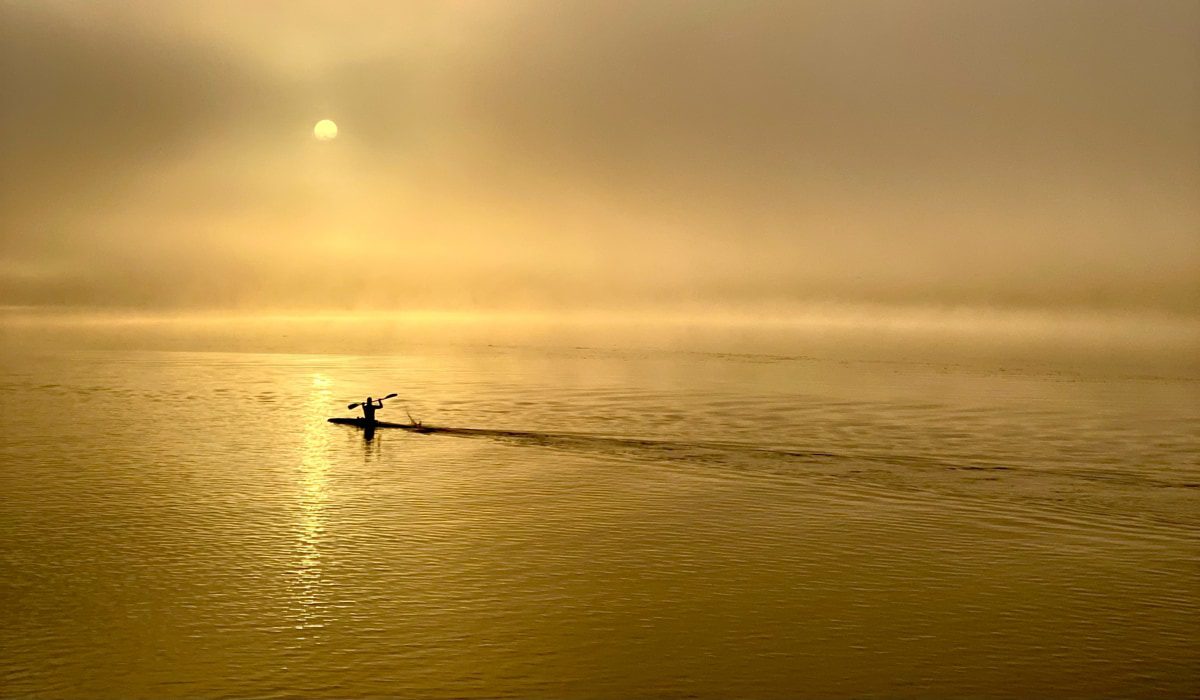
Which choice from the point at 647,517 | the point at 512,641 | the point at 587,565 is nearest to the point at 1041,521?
the point at 647,517

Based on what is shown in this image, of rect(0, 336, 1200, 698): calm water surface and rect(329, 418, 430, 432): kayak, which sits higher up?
rect(329, 418, 430, 432): kayak

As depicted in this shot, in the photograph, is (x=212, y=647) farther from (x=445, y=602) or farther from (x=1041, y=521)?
(x=1041, y=521)

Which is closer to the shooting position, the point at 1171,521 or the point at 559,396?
the point at 1171,521

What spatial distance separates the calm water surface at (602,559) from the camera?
25.2m

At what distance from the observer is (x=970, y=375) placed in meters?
140

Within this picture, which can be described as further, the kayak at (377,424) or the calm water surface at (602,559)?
the kayak at (377,424)

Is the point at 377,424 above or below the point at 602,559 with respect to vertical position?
above

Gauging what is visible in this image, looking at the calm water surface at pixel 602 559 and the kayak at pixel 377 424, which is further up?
the kayak at pixel 377 424

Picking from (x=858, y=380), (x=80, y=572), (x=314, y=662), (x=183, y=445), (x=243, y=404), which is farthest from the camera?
(x=858, y=380)

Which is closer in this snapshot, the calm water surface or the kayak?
the calm water surface

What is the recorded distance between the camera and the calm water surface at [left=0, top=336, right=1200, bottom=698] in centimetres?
2525

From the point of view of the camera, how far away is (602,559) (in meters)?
35.8

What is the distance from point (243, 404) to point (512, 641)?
77.0m

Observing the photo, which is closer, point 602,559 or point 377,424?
point 602,559
